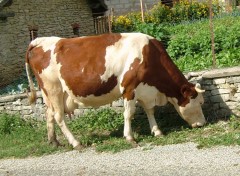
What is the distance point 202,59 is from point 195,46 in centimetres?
116

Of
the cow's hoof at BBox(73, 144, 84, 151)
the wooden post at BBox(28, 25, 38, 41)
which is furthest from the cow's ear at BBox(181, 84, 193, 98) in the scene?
the wooden post at BBox(28, 25, 38, 41)

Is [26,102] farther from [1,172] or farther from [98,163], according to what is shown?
[98,163]

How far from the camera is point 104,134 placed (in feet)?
33.8

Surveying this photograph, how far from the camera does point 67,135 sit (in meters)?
9.52

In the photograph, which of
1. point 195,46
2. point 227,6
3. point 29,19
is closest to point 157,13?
point 227,6

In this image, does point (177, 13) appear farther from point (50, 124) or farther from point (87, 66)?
point (87, 66)

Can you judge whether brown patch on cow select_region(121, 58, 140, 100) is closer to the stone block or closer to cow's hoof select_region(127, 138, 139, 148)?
cow's hoof select_region(127, 138, 139, 148)

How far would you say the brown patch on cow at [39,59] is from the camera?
9.54 m

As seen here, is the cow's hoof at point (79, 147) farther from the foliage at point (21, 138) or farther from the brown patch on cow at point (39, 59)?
the brown patch on cow at point (39, 59)

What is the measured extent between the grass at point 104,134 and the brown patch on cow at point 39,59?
1.28 m

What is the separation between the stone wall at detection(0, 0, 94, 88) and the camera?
683 inches

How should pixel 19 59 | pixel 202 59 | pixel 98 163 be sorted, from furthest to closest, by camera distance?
pixel 19 59 → pixel 202 59 → pixel 98 163

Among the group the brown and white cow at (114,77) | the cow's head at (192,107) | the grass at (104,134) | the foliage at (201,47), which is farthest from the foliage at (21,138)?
the foliage at (201,47)

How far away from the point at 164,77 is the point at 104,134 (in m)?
1.87
